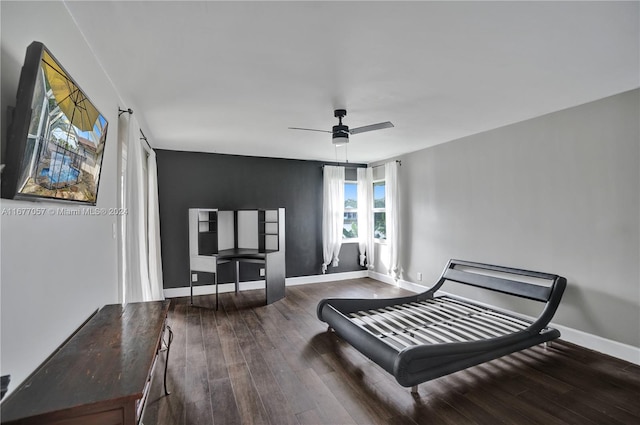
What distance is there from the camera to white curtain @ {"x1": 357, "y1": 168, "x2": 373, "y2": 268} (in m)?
6.46

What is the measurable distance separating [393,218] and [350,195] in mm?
1150

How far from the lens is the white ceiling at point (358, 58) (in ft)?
5.58

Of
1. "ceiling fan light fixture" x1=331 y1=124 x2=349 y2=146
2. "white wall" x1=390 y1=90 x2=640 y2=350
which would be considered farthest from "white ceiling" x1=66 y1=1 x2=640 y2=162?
"white wall" x1=390 y1=90 x2=640 y2=350

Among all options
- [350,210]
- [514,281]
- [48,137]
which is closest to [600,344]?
[514,281]

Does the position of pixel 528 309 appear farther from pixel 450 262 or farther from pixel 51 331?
pixel 51 331

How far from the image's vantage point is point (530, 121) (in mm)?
3650

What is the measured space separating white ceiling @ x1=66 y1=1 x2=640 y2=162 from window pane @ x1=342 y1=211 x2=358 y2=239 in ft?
10.3

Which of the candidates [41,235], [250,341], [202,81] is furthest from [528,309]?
[41,235]

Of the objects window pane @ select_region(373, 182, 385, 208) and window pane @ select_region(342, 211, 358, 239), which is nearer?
window pane @ select_region(373, 182, 385, 208)

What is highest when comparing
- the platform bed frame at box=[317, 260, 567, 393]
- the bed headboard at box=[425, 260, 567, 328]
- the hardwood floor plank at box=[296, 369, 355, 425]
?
the bed headboard at box=[425, 260, 567, 328]

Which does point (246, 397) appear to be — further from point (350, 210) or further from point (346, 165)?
point (346, 165)

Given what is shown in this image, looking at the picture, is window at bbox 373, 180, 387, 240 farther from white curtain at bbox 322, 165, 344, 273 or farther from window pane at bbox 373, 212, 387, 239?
white curtain at bbox 322, 165, 344, 273

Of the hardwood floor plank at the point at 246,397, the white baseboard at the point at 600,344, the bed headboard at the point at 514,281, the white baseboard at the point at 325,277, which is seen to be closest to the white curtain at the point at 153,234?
the hardwood floor plank at the point at 246,397

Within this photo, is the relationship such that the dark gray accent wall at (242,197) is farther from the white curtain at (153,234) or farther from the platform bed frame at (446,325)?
the platform bed frame at (446,325)
